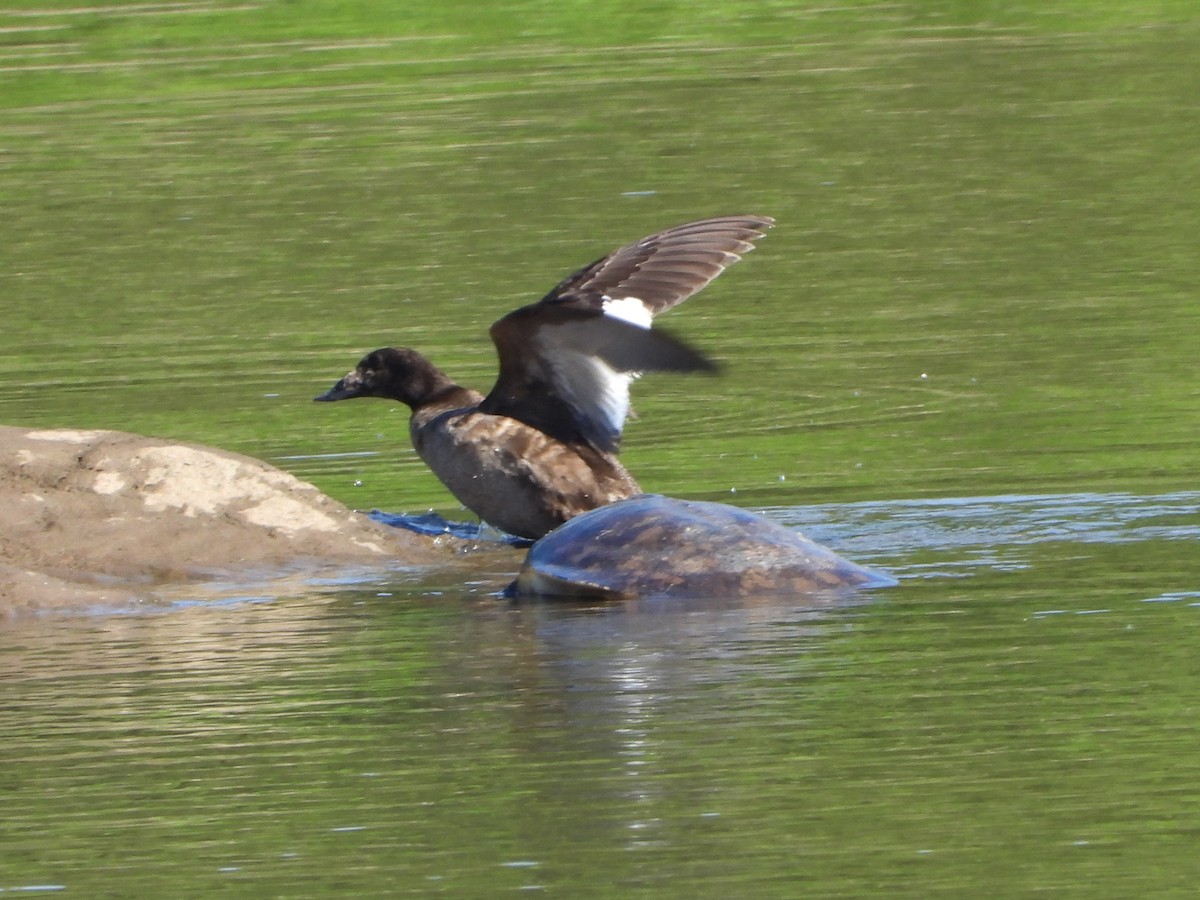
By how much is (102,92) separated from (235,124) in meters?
2.68

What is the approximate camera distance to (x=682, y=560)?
7652mm

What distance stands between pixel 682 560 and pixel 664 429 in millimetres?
3536

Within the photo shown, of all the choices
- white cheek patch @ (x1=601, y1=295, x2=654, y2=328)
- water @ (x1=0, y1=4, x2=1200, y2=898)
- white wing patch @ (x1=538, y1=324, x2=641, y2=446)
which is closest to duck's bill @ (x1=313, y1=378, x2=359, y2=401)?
water @ (x1=0, y1=4, x2=1200, y2=898)

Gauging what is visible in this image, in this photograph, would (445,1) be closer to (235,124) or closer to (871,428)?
(235,124)

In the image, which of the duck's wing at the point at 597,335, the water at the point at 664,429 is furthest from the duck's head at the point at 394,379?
the duck's wing at the point at 597,335

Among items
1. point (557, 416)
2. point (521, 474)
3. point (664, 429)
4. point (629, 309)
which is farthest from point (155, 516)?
point (664, 429)

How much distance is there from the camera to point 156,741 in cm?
592

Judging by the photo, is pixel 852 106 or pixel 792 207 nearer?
pixel 792 207

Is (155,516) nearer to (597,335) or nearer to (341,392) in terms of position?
(597,335)

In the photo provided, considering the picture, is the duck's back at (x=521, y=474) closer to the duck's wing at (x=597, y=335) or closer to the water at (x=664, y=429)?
the duck's wing at (x=597, y=335)

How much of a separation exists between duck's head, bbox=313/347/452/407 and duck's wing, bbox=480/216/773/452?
713 millimetres

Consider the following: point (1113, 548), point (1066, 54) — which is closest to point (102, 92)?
point (1066, 54)

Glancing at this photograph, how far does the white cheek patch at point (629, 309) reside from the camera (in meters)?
9.04

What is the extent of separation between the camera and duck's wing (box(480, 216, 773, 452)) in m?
8.91
